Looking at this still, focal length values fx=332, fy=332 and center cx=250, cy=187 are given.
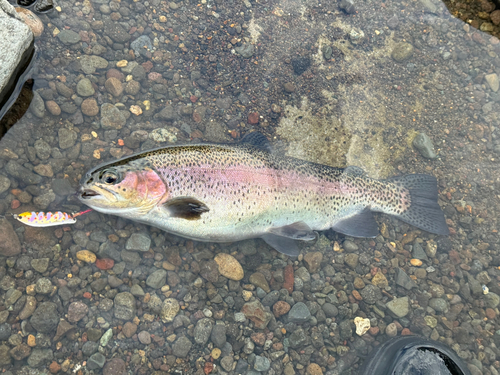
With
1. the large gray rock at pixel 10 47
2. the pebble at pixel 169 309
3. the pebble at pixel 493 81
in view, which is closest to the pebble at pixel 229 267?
the pebble at pixel 169 309

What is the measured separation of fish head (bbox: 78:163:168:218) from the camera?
338 cm

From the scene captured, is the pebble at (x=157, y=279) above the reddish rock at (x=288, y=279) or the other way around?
A: above

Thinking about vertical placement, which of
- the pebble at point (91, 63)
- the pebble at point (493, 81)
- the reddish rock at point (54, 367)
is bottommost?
the reddish rock at point (54, 367)

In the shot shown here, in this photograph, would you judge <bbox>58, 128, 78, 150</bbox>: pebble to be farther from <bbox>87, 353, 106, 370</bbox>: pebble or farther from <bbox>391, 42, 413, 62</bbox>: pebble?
<bbox>391, 42, 413, 62</bbox>: pebble

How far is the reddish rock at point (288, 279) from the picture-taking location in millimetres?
A: 3881

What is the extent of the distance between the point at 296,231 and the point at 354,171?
1.13 meters

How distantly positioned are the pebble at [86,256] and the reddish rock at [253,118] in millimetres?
2450

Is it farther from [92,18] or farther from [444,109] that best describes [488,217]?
[92,18]

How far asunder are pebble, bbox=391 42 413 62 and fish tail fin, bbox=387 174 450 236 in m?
1.91

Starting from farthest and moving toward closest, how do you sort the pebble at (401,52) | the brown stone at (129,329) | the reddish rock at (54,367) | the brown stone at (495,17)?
the brown stone at (495,17), the pebble at (401,52), the brown stone at (129,329), the reddish rock at (54,367)

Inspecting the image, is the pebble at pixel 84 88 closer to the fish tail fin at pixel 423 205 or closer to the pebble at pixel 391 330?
the fish tail fin at pixel 423 205

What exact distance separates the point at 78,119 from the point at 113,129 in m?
0.40

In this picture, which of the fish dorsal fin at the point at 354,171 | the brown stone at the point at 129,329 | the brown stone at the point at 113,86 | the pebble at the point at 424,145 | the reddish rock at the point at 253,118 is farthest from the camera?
the pebble at the point at 424,145

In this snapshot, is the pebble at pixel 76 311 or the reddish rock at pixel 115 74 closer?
the pebble at pixel 76 311
